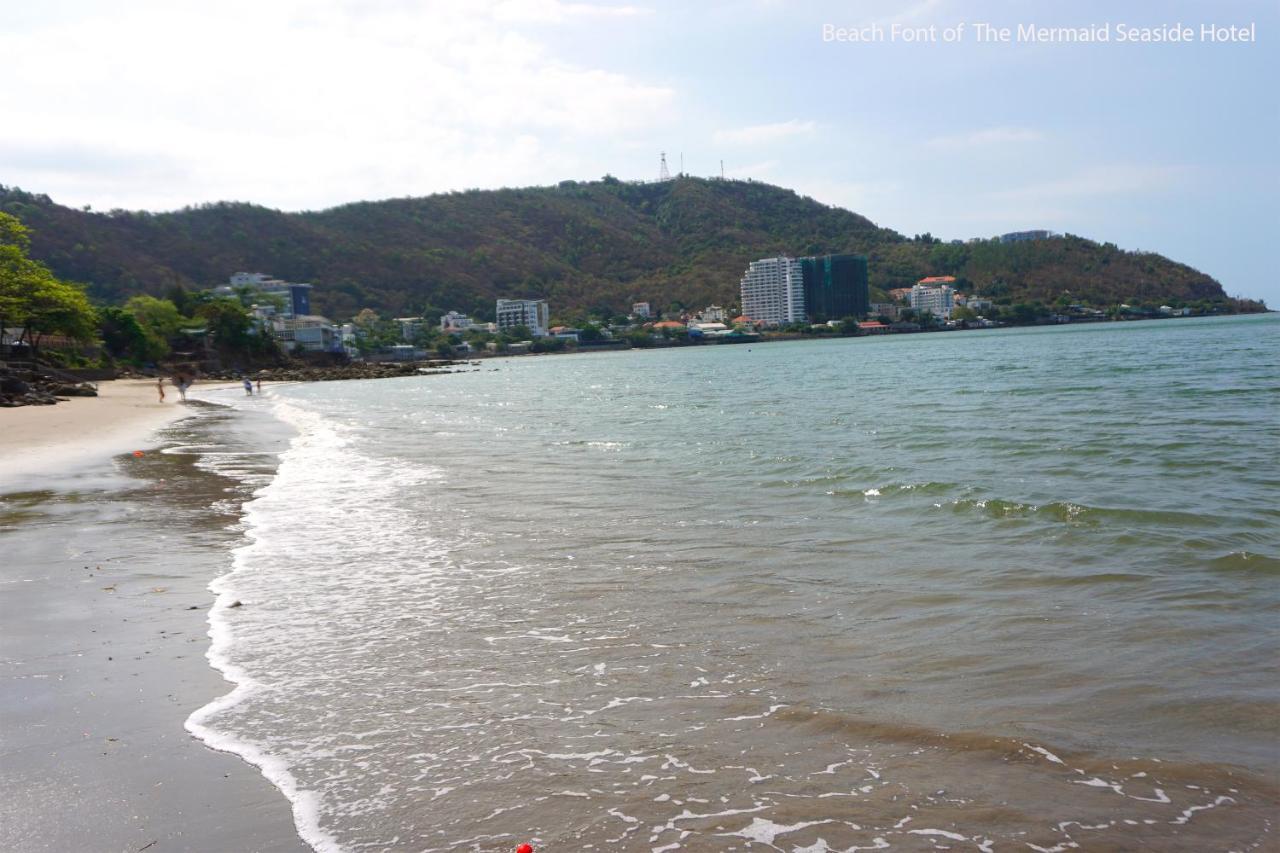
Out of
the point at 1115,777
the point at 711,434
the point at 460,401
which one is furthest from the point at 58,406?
the point at 1115,777

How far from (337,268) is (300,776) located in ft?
598

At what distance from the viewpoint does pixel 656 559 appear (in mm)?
8508

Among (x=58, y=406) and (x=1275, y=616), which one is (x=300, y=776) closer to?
(x=1275, y=616)

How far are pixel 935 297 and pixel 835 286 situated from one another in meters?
18.5

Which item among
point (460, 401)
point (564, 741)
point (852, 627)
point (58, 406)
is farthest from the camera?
point (460, 401)

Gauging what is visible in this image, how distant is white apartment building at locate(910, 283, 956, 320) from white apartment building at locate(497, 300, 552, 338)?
6871 cm

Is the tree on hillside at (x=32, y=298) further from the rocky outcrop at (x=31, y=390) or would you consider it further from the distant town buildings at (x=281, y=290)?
the distant town buildings at (x=281, y=290)

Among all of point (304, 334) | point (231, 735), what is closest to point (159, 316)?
point (304, 334)

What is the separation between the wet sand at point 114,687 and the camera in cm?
361

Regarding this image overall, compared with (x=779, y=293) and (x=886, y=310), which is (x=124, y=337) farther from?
(x=886, y=310)

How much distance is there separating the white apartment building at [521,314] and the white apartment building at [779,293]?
1615 inches

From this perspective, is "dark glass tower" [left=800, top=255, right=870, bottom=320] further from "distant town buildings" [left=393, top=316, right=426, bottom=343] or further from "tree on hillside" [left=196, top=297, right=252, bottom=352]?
"tree on hillside" [left=196, top=297, right=252, bottom=352]

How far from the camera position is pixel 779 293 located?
589ft

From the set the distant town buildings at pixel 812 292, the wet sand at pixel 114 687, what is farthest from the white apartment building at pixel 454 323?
the wet sand at pixel 114 687
